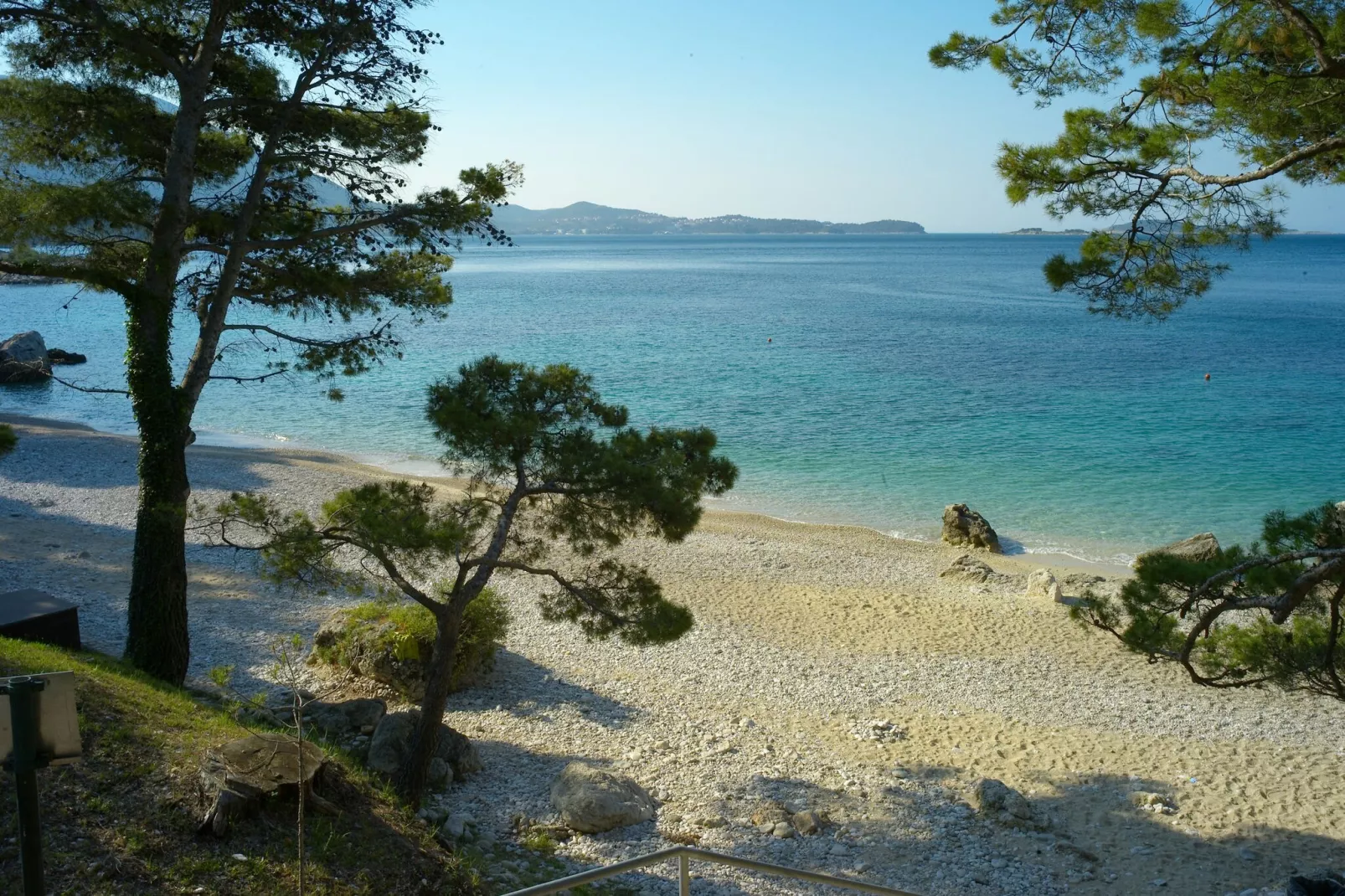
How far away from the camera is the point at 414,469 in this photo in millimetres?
25906

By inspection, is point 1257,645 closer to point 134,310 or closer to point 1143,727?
point 1143,727

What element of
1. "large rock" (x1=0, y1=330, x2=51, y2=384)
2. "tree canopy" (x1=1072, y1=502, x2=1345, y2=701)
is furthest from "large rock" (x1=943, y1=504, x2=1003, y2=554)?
"large rock" (x1=0, y1=330, x2=51, y2=384)

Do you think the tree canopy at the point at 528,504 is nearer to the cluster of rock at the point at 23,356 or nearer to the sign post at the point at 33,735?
the sign post at the point at 33,735

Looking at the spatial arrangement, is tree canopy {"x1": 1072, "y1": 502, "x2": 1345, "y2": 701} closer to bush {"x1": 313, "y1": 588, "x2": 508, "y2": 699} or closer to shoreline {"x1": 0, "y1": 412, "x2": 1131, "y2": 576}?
bush {"x1": 313, "y1": 588, "x2": 508, "y2": 699}

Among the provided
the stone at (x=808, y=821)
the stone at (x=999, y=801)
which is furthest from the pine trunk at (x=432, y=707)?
the stone at (x=999, y=801)

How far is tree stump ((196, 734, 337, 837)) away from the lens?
19.8 ft

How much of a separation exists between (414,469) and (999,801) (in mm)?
19812

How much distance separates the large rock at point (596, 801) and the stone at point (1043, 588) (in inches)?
356

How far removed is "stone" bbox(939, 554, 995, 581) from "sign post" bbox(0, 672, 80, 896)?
606 inches

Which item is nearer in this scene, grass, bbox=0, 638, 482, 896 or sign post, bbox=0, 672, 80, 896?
sign post, bbox=0, 672, 80, 896

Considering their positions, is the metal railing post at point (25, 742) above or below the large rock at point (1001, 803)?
above

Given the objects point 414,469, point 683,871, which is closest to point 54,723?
point 683,871

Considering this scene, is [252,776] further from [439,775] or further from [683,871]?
[683,871]

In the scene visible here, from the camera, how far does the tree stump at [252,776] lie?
6.04 metres
